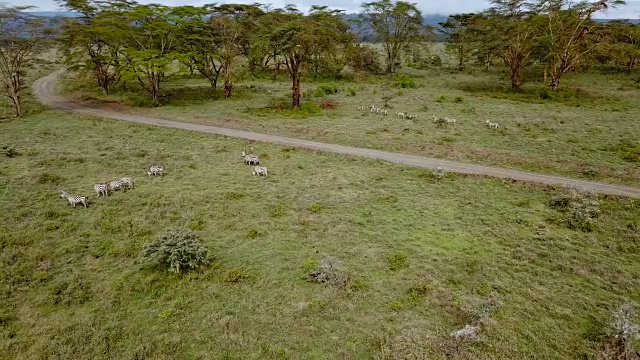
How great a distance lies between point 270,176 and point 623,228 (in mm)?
22859

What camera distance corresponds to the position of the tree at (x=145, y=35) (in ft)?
163

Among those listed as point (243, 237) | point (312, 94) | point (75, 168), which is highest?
point (312, 94)

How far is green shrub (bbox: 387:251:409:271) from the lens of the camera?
19.1 meters

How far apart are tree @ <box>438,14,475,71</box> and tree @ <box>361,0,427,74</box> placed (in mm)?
8818

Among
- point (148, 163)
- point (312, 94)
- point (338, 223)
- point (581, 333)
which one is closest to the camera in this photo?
point (581, 333)

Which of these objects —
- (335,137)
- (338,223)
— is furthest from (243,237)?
(335,137)

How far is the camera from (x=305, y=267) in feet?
62.3

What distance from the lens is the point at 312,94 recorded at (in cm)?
6122

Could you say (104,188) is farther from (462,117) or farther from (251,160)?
(462,117)

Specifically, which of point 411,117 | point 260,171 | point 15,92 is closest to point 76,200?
point 260,171

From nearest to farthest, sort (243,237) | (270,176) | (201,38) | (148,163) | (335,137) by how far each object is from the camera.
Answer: (243,237) → (270,176) → (148,163) → (335,137) → (201,38)

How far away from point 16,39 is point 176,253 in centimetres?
4326

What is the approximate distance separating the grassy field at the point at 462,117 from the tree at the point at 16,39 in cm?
1222

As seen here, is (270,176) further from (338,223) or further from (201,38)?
(201,38)
